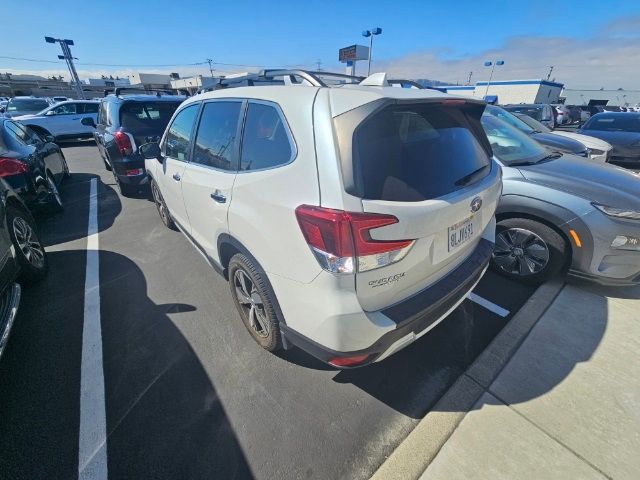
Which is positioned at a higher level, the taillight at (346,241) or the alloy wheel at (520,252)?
the taillight at (346,241)

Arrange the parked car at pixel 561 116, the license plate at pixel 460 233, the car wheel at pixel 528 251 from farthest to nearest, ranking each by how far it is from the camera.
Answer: the parked car at pixel 561 116 → the car wheel at pixel 528 251 → the license plate at pixel 460 233

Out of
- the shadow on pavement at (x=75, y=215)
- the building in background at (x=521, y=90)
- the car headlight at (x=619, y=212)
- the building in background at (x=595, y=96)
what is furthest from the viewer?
the building in background at (x=595, y=96)

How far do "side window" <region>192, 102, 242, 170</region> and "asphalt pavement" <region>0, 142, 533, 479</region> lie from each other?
1409 millimetres

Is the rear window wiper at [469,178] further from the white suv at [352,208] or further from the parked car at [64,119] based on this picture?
the parked car at [64,119]

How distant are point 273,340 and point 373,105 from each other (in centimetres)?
167

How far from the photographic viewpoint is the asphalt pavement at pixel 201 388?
1.72 m

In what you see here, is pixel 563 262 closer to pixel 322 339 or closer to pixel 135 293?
pixel 322 339

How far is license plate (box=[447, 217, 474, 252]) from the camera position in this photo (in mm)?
1791

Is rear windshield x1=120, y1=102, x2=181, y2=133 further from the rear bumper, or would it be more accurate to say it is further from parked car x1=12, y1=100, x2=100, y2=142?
parked car x1=12, y1=100, x2=100, y2=142

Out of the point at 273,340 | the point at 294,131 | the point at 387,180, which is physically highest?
the point at 294,131

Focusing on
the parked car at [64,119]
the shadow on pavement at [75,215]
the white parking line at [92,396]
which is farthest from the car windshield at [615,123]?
the parked car at [64,119]

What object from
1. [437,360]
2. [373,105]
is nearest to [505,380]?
[437,360]

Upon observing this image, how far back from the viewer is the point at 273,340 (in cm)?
218

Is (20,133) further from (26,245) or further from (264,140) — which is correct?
(264,140)
